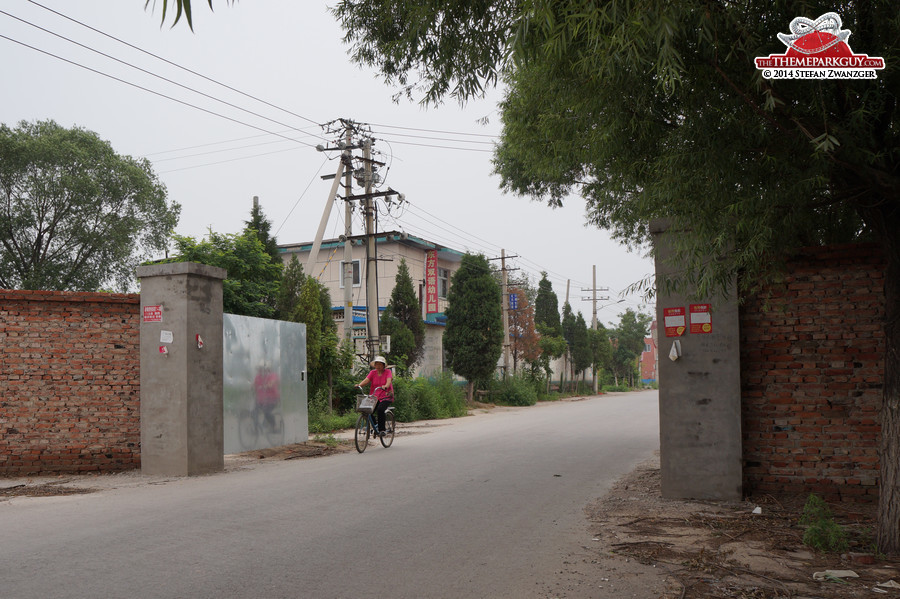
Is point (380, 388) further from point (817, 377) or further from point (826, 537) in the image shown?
point (826, 537)

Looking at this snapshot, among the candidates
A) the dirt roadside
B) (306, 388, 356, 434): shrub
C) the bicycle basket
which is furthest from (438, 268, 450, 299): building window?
the dirt roadside

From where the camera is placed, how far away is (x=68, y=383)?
10.9m

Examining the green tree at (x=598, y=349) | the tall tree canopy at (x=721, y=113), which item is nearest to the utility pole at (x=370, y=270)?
the tall tree canopy at (x=721, y=113)

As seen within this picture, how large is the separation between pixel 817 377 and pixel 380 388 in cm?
863

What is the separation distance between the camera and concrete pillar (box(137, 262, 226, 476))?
1090 centimetres

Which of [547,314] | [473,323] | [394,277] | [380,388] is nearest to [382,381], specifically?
[380,388]

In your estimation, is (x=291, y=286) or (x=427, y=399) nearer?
(x=427, y=399)

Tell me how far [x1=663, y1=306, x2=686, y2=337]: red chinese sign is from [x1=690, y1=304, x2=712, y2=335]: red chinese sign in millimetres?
117

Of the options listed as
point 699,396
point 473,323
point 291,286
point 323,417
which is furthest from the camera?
point 473,323

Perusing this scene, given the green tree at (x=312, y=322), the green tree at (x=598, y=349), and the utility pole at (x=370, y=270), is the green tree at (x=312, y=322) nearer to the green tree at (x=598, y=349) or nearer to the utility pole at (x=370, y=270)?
the utility pole at (x=370, y=270)

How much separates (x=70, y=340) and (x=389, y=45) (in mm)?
7620

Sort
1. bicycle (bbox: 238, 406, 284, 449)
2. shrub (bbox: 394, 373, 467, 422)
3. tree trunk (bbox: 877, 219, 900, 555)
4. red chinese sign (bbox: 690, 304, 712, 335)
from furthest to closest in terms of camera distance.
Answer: shrub (bbox: 394, 373, 467, 422)
bicycle (bbox: 238, 406, 284, 449)
red chinese sign (bbox: 690, 304, 712, 335)
tree trunk (bbox: 877, 219, 900, 555)

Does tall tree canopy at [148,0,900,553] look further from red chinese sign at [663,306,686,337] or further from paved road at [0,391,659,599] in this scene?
paved road at [0,391,659,599]

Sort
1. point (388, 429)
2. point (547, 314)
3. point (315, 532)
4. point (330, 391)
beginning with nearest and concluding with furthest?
point (315, 532), point (388, 429), point (330, 391), point (547, 314)
